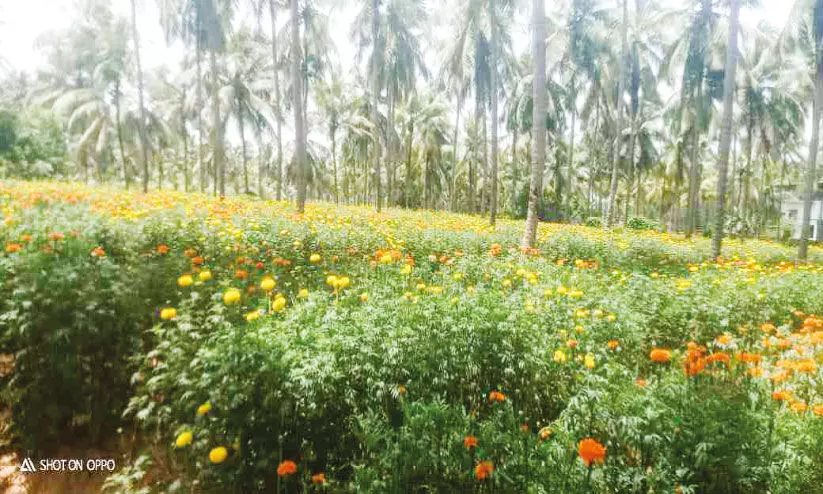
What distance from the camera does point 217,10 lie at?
1766cm

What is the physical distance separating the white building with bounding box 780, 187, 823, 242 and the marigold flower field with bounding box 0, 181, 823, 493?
41.0 metres

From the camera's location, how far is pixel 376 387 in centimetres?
263

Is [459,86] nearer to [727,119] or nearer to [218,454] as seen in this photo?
[727,119]

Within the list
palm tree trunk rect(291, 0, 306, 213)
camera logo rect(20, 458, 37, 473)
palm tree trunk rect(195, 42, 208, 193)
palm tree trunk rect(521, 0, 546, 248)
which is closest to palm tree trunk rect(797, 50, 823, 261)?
palm tree trunk rect(521, 0, 546, 248)

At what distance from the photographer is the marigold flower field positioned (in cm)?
206

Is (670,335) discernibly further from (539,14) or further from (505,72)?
(505,72)

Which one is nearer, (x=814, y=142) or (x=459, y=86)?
(x=814, y=142)

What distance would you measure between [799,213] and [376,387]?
2040 inches

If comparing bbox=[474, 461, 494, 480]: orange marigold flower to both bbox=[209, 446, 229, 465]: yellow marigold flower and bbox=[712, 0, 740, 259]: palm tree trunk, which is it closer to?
bbox=[209, 446, 229, 465]: yellow marigold flower

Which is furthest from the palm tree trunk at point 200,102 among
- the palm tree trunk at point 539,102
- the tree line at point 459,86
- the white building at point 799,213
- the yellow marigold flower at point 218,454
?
the white building at point 799,213

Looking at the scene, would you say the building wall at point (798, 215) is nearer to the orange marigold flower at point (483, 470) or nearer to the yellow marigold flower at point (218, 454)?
the orange marigold flower at point (483, 470)

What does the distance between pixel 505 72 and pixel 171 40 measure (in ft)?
53.3

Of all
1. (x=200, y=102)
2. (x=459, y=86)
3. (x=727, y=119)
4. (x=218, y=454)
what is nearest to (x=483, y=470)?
(x=218, y=454)

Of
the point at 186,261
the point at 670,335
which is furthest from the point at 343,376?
→ the point at 670,335
